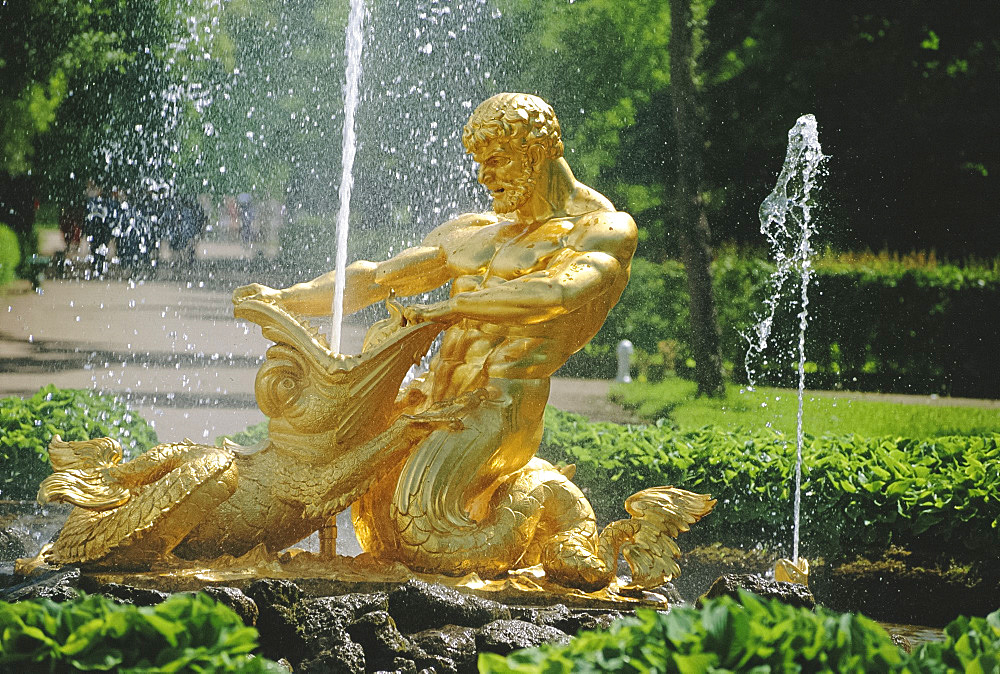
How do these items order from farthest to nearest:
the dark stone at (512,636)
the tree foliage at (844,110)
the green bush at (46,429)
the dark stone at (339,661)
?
the tree foliage at (844,110)
the green bush at (46,429)
the dark stone at (512,636)
the dark stone at (339,661)

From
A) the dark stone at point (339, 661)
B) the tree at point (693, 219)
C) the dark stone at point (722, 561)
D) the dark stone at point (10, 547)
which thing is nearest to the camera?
the dark stone at point (339, 661)

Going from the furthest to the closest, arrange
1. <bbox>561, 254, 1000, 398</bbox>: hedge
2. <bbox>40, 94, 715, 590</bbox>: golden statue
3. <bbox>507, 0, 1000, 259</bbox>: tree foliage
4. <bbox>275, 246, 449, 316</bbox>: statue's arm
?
1. <bbox>507, 0, 1000, 259</bbox>: tree foliage
2. <bbox>561, 254, 1000, 398</bbox>: hedge
3. <bbox>275, 246, 449, 316</bbox>: statue's arm
4. <bbox>40, 94, 715, 590</bbox>: golden statue

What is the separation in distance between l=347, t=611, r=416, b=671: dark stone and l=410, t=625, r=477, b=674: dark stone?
1.9 inches

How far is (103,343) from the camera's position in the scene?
11305 millimetres

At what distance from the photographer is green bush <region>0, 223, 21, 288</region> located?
38.4 feet

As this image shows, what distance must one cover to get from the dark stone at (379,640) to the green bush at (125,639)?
825mm

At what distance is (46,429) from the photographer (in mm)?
6551

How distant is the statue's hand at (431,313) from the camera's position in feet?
11.3

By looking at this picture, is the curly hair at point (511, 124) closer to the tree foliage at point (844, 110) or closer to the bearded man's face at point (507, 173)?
the bearded man's face at point (507, 173)

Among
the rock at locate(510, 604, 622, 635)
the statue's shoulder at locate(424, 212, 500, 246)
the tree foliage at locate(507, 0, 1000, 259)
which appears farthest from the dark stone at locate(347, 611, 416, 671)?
the tree foliage at locate(507, 0, 1000, 259)

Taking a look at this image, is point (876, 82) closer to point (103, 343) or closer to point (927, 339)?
point (927, 339)

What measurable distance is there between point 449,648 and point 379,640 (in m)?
0.20

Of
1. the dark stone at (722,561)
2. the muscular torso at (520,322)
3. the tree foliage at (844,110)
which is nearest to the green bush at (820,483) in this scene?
the dark stone at (722,561)

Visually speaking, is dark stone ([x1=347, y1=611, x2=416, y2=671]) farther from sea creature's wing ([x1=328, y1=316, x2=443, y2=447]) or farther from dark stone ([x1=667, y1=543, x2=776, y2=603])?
dark stone ([x1=667, y1=543, x2=776, y2=603])
